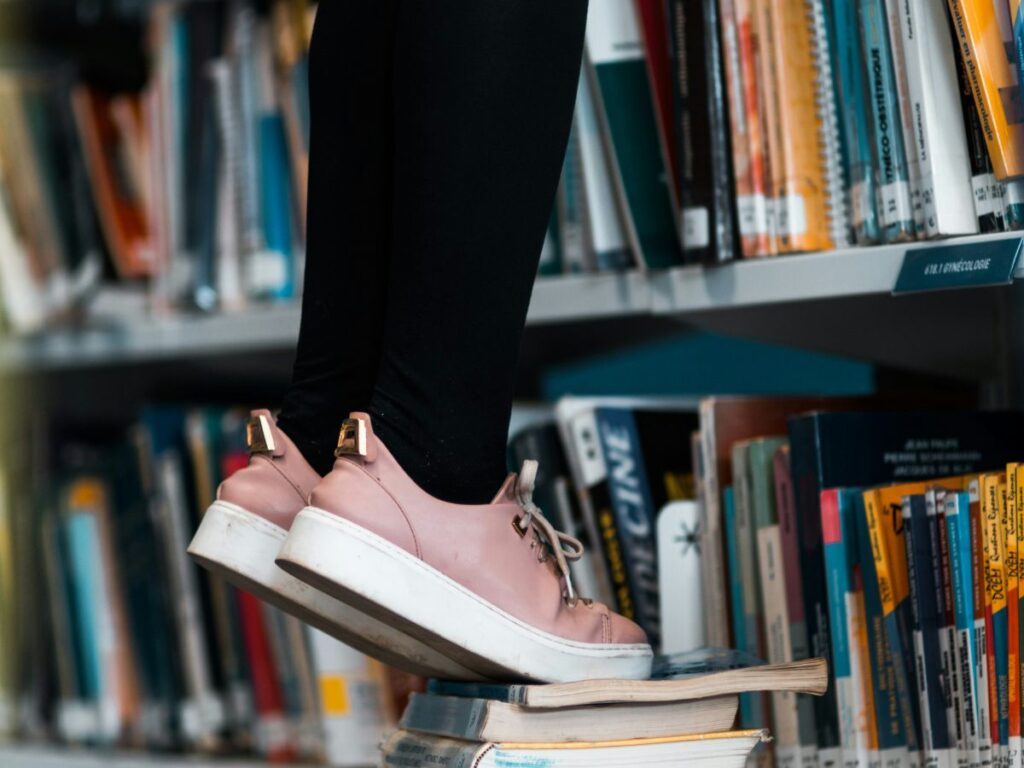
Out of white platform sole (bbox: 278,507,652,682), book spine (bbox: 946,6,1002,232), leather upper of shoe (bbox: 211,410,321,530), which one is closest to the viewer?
white platform sole (bbox: 278,507,652,682)

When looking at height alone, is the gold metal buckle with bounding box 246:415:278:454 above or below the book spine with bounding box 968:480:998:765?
above

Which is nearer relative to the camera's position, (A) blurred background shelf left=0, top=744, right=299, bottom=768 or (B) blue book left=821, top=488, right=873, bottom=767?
(B) blue book left=821, top=488, right=873, bottom=767

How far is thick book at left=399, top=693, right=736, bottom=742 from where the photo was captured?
81 centimetres

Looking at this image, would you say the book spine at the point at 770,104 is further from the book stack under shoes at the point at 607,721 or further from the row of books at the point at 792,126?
the book stack under shoes at the point at 607,721

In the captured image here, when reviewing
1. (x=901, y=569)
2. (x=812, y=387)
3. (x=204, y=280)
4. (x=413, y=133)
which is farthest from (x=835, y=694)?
(x=204, y=280)

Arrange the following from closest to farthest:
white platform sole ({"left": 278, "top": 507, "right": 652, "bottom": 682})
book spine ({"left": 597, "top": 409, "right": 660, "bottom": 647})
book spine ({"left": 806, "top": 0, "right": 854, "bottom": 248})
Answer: white platform sole ({"left": 278, "top": 507, "right": 652, "bottom": 682}) → book spine ({"left": 806, "top": 0, "right": 854, "bottom": 248}) → book spine ({"left": 597, "top": 409, "right": 660, "bottom": 647})

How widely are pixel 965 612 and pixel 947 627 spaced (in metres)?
0.02

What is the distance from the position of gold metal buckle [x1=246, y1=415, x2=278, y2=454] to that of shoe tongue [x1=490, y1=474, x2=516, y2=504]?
6.0 inches

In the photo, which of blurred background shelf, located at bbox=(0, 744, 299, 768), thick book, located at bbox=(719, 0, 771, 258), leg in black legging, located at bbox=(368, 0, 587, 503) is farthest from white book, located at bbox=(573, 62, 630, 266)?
blurred background shelf, located at bbox=(0, 744, 299, 768)

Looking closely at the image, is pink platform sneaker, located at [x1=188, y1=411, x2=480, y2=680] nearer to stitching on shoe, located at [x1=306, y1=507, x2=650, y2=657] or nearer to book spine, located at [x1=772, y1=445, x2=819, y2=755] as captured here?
stitching on shoe, located at [x1=306, y1=507, x2=650, y2=657]

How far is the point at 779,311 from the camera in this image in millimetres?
1123

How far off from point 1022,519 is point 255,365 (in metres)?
1.13

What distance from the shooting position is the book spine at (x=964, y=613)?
891 millimetres

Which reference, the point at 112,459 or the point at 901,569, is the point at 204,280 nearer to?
the point at 112,459
